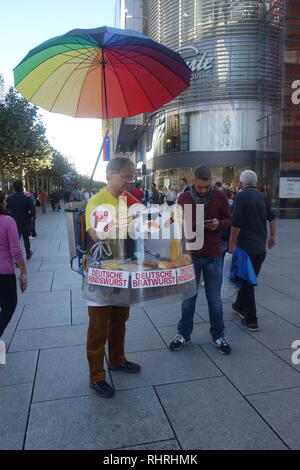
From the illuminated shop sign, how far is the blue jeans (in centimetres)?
2270

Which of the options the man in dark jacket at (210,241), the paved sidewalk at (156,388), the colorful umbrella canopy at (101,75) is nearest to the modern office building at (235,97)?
the paved sidewalk at (156,388)

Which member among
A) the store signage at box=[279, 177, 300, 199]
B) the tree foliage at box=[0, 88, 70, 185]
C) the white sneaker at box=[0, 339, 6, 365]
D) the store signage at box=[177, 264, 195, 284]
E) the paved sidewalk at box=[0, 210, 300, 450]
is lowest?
the paved sidewalk at box=[0, 210, 300, 450]

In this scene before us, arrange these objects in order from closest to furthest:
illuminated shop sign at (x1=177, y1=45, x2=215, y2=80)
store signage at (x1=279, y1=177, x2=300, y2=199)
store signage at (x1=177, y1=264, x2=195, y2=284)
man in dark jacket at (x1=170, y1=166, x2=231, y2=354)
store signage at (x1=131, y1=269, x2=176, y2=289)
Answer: store signage at (x1=131, y1=269, x2=176, y2=289)
store signage at (x1=177, y1=264, x2=195, y2=284)
man in dark jacket at (x1=170, y1=166, x2=231, y2=354)
store signage at (x1=279, y1=177, x2=300, y2=199)
illuminated shop sign at (x1=177, y1=45, x2=215, y2=80)

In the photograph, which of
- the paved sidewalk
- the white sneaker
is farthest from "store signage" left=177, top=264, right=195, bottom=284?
the white sneaker

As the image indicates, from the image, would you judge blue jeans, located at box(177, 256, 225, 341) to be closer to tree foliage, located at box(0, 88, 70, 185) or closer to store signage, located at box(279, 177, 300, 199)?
store signage, located at box(279, 177, 300, 199)

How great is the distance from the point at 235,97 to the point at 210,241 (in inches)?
883

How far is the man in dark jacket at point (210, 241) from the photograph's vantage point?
3.69 meters

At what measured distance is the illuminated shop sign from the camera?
23.7 meters

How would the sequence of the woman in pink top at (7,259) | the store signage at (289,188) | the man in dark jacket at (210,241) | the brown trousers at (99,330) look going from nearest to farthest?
the brown trousers at (99,330), the woman in pink top at (7,259), the man in dark jacket at (210,241), the store signage at (289,188)

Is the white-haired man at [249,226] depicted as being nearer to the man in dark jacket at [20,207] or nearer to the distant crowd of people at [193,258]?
the distant crowd of people at [193,258]

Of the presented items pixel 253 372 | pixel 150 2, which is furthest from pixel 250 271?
pixel 150 2

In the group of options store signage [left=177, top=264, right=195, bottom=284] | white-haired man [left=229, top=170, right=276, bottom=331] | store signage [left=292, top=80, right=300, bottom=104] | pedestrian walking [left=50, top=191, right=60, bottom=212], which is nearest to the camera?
store signage [left=177, top=264, right=195, bottom=284]
